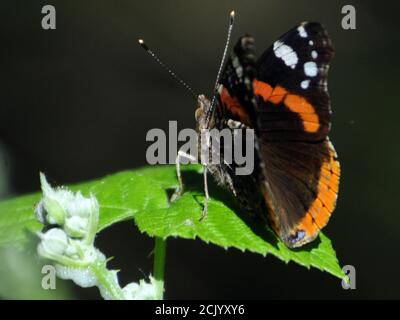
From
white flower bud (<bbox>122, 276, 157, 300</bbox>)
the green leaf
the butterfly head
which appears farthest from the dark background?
white flower bud (<bbox>122, 276, 157, 300</bbox>)

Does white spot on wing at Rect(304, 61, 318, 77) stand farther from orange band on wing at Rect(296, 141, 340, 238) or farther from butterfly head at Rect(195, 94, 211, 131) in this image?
butterfly head at Rect(195, 94, 211, 131)

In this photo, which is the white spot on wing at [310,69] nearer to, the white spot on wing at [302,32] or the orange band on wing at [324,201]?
the white spot on wing at [302,32]

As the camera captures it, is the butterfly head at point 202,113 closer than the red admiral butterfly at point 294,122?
No

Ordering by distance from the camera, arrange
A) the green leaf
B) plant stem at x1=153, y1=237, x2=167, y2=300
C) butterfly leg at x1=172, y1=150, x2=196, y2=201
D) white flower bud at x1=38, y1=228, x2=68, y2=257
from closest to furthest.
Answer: white flower bud at x1=38, y1=228, x2=68, y2=257, plant stem at x1=153, y1=237, x2=167, y2=300, the green leaf, butterfly leg at x1=172, y1=150, x2=196, y2=201

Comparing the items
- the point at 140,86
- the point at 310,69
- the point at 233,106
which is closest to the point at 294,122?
the point at 310,69

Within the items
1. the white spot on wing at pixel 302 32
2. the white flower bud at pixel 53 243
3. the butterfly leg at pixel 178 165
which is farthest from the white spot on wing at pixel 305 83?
the white flower bud at pixel 53 243

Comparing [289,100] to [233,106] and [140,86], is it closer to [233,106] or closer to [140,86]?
[233,106]
